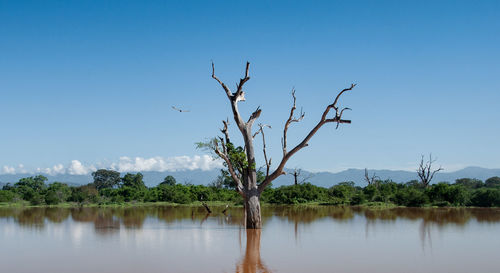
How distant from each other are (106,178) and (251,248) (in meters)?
67.6

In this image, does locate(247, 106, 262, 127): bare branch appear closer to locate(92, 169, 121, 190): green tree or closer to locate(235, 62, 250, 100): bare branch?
locate(235, 62, 250, 100): bare branch

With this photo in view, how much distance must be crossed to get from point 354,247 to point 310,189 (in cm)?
2417

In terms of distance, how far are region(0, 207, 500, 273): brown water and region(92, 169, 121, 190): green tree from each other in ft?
181

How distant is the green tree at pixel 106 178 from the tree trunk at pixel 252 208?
59037 mm

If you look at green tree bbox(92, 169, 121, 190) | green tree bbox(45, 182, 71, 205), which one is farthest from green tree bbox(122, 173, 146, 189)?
green tree bbox(45, 182, 71, 205)

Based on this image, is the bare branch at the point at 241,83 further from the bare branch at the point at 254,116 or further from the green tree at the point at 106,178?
the green tree at the point at 106,178

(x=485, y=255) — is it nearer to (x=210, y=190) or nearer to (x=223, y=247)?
(x=223, y=247)

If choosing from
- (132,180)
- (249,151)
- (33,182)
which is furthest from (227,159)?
(132,180)

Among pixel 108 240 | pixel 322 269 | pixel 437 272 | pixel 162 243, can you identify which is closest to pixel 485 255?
pixel 437 272

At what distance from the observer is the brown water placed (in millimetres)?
9930

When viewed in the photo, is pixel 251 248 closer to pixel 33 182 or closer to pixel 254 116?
pixel 254 116

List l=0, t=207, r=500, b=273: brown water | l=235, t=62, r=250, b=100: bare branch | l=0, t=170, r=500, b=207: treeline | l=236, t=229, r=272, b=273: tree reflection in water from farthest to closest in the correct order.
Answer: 1. l=0, t=170, r=500, b=207: treeline
2. l=235, t=62, r=250, b=100: bare branch
3. l=0, t=207, r=500, b=273: brown water
4. l=236, t=229, r=272, b=273: tree reflection in water

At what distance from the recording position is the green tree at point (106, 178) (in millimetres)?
72188

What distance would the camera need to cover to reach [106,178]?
76062mm
